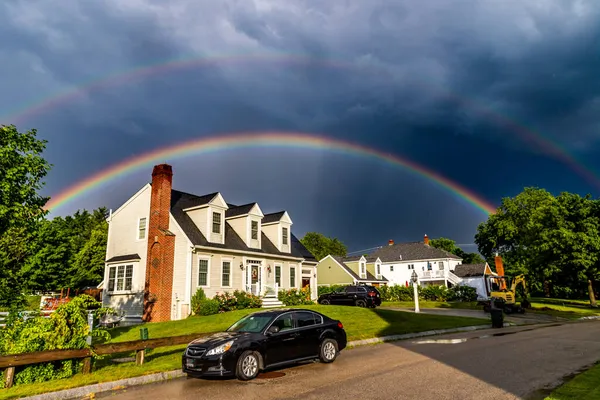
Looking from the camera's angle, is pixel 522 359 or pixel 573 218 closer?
pixel 522 359

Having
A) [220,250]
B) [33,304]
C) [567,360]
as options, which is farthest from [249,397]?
[33,304]

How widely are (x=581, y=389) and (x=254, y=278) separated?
24782mm

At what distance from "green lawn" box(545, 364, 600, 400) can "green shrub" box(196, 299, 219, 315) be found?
66.7ft

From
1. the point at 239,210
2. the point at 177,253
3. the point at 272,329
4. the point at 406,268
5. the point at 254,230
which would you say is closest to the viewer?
the point at 272,329

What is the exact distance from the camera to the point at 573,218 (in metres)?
48.5

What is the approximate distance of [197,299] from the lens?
25.9 m

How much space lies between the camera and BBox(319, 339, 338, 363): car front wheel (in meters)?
11.9

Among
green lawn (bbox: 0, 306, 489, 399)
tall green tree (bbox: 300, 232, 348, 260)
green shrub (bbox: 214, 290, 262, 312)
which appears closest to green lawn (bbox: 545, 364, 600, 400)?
green lawn (bbox: 0, 306, 489, 399)

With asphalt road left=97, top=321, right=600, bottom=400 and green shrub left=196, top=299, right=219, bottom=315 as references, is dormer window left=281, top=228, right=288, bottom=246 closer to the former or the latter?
green shrub left=196, top=299, right=219, bottom=315

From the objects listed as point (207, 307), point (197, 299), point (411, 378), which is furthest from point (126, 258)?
point (411, 378)

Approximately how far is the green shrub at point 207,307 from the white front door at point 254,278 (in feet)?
15.3

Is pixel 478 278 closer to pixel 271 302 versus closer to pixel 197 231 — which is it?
pixel 271 302

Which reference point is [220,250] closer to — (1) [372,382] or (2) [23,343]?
(2) [23,343]

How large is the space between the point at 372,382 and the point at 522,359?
6000 mm
